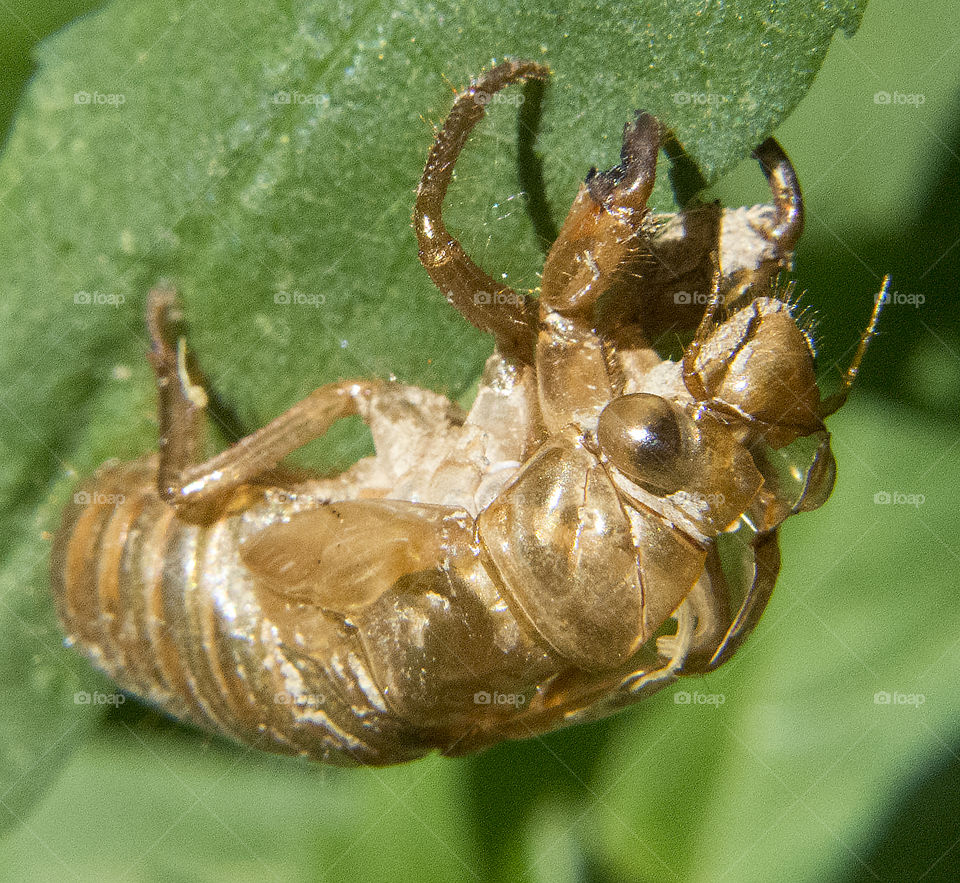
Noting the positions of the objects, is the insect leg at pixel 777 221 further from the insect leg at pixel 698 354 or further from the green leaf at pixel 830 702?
the green leaf at pixel 830 702

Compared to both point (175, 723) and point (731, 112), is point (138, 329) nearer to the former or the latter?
point (175, 723)

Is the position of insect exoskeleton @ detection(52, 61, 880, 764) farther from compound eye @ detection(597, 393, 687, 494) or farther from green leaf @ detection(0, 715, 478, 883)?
green leaf @ detection(0, 715, 478, 883)

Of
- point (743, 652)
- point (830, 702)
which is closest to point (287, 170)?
point (743, 652)

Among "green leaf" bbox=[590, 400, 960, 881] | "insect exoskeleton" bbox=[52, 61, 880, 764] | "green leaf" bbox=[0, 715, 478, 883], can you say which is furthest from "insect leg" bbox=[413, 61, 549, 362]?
"green leaf" bbox=[0, 715, 478, 883]

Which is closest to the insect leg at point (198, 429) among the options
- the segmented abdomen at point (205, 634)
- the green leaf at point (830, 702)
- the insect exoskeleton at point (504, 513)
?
the insect exoskeleton at point (504, 513)

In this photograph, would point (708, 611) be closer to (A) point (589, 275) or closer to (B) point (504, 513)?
(B) point (504, 513)
